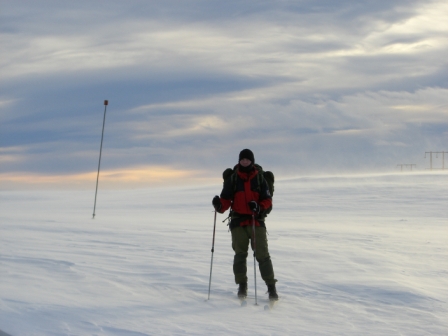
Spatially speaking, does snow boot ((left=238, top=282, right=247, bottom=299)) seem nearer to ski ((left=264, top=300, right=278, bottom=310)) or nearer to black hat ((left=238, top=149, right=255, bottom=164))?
ski ((left=264, top=300, right=278, bottom=310))

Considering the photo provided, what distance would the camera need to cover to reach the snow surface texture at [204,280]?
587 cm

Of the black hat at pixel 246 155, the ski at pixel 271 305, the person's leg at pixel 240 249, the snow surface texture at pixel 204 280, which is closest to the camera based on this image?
the snow surface texture at pixel 204 280

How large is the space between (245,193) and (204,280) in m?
1.79

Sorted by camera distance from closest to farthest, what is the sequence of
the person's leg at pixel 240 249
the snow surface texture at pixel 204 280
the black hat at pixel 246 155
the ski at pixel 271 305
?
the snow surface texture at pixel 204 280 < the ski at pixel 271 305 < the black hat at pixel 246 155 < the person's leg at pixel 240 249

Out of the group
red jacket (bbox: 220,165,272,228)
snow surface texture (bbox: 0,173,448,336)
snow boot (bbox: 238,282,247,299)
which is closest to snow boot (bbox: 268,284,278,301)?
snow surface texture (bbox: 0,173,448,336)

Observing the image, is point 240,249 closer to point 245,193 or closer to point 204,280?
point 245,193

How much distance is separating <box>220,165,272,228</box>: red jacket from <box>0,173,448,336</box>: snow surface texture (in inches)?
41.0

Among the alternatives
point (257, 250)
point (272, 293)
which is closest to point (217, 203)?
point (257, 250)

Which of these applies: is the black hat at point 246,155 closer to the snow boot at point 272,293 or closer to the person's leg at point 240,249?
the person's leg at point 240,249

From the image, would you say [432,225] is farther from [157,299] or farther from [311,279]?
[157,299]

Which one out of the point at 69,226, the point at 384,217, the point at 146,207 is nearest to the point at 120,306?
the point at 69,226

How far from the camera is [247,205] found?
6855 mm

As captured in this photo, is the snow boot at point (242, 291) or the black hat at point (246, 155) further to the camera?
the snow boot at point (242, 291)

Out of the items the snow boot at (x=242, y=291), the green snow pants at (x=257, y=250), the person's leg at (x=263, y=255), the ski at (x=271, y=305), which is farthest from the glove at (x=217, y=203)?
the ski at (x=271, y=305)
